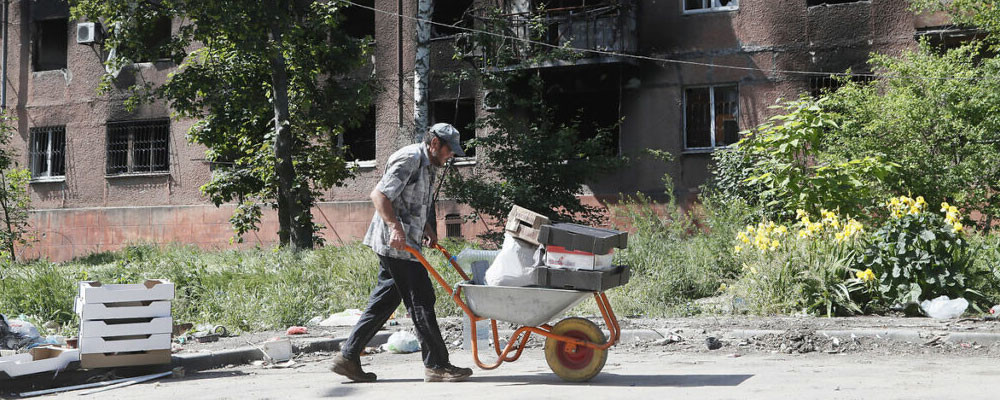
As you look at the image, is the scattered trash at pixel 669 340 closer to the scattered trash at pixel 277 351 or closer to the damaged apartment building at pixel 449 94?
the scattered trash at pixel 277 351

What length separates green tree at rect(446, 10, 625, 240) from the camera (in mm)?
18125

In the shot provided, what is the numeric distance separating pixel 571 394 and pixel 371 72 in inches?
701

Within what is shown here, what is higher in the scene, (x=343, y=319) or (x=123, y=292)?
(x=123, y=292)

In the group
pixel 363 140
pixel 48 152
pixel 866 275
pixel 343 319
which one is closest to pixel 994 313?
pixel 866 275

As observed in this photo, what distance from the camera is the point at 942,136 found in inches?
586

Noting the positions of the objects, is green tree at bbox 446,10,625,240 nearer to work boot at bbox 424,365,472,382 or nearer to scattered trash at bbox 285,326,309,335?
scattered trash at bbox 285,326,309,335

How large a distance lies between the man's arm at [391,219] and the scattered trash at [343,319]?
13.9 feet

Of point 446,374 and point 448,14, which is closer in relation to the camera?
point 446,374

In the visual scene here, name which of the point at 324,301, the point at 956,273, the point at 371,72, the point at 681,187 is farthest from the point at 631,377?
the point at 371,72

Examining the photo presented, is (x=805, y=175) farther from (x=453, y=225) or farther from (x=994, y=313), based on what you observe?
(x=453, y=225)

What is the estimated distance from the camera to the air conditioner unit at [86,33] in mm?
24547

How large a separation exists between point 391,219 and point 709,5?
1558 centimetres

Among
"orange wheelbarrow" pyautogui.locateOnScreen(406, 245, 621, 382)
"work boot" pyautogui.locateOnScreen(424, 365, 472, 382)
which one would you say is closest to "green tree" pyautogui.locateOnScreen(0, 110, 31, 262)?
"work boot" pyautogui.locateOnScreen(424, 365, 472, 382)

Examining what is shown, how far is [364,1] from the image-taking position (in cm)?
2355
